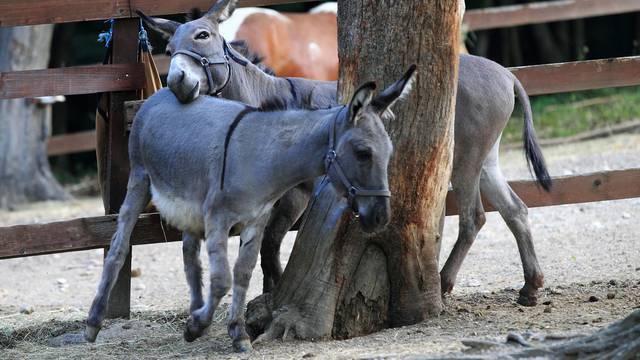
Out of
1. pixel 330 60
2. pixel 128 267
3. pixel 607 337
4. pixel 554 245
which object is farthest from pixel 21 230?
pixel 330 60

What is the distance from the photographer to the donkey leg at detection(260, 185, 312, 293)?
589 centimetres

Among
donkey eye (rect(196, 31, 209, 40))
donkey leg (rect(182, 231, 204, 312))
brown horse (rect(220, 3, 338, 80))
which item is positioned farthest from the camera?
brown horse (rect(220, 3, 338, 80))

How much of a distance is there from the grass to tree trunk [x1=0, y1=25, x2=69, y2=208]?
6.16 metres

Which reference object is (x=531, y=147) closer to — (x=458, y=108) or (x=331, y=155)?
(x=458, y=108)

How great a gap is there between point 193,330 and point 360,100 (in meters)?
1.55

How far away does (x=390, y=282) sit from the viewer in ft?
17.6

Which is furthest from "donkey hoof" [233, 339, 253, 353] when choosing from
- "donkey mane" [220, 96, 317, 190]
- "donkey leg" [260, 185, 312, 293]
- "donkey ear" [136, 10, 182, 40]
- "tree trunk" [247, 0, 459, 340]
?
"donkey ear" [136, 10, 182, 40]

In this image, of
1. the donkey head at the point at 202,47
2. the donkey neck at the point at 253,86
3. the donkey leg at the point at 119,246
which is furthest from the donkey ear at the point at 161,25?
the donkey leg at the point at 119,246

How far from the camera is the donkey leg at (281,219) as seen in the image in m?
5.89

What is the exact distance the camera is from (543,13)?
41.4ft

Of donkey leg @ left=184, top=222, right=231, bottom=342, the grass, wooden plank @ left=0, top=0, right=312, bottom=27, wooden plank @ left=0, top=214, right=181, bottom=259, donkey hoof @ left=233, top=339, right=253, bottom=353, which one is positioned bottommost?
the grass

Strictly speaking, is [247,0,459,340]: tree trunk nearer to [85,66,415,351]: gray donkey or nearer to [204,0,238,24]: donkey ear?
[85,66,415,351]: gray donkey

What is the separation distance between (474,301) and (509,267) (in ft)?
4.96

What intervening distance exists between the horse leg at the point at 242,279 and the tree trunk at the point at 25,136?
779cm
